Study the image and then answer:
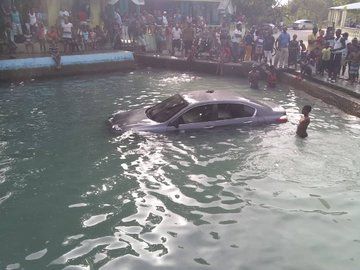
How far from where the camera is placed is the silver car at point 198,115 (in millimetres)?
10445

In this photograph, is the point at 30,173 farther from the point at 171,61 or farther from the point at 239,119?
the point at 171,61

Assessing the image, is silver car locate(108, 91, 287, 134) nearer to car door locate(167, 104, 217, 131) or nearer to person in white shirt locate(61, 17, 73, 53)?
car door locate(167, 104, 217, 131)

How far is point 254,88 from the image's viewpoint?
17953 millimetres

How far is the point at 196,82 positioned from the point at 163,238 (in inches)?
535

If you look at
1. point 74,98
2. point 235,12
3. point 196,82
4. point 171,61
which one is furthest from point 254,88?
point 235,12

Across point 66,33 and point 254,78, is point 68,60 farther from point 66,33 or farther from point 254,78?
point 254,78

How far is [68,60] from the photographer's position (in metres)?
20.4

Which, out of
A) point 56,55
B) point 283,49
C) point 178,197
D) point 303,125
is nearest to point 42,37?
point 56,55

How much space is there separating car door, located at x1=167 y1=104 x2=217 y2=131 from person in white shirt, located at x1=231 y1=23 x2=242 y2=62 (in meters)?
11.5

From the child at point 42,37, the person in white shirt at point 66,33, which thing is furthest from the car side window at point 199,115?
the child at point 42,37

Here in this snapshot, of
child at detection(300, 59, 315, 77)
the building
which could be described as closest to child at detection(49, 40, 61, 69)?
child at detection(300, 59, 315, 77)

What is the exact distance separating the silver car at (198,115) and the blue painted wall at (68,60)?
9.71 meters

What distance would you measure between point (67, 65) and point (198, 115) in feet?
39.3

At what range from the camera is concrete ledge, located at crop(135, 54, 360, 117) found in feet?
46.6
